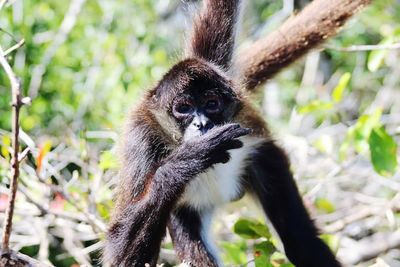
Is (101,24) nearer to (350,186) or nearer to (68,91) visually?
(68,91)

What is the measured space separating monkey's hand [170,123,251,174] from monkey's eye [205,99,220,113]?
40 centimetres

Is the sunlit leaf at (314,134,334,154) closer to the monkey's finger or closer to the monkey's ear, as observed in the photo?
the monkey's ear

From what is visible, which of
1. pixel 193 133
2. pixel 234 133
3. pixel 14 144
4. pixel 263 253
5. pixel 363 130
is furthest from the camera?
pixel 363 130

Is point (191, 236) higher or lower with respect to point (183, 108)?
lower

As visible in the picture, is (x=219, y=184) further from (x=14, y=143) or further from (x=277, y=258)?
(x=14, y=143)

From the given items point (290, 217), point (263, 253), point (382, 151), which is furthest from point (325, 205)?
point (263, 253)

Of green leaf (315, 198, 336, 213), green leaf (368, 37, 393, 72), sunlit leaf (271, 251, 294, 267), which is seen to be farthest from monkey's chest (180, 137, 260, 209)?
green leaf (368, 37, 393, 72)

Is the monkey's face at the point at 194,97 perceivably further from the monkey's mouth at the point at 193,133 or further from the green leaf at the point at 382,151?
the green leaf at the point at 382,151

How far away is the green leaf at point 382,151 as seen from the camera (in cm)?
382

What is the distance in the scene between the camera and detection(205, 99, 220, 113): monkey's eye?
3852 mm

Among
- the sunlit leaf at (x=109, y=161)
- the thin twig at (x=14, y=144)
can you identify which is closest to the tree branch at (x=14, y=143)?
the thin twig at (x=14, y=144)

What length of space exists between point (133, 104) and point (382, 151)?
5.38 ft

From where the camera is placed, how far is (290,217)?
433 centimetres

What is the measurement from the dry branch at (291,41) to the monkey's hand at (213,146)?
1009 mm
